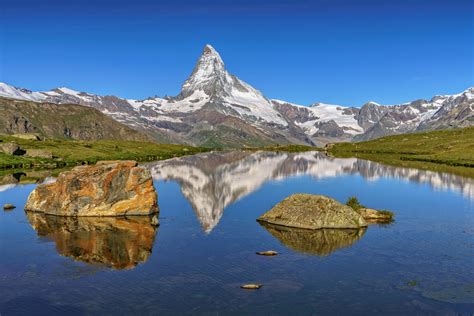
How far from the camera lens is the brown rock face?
65062 mm

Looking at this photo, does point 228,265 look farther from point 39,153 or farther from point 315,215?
point 39,153

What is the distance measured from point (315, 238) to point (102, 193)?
3205cm

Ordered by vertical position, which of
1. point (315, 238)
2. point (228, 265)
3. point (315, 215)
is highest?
point (315, 215)

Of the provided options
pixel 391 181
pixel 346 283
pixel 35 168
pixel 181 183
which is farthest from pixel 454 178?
pixel 35 168

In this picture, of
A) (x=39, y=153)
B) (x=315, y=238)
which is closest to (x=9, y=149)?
(x=39, y=153)

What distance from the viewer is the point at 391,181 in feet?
379

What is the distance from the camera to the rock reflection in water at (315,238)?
47.2 metres

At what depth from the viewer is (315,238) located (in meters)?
51.2

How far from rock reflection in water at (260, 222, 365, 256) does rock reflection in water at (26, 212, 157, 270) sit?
1498cm

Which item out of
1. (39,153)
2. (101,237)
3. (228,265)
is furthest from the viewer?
(39,153)

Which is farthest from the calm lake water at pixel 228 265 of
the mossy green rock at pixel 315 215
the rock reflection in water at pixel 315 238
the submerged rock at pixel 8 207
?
the mossy green rock at pixel 315 215

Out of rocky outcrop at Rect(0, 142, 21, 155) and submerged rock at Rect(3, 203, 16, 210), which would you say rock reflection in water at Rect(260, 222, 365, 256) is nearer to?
submerged rock at Rect(3, 203, 16, 210)

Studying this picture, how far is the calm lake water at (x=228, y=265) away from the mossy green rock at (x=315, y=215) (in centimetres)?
207

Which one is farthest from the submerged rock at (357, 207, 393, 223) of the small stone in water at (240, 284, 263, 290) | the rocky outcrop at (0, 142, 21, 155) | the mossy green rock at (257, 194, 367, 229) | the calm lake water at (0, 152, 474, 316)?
the rocky outcrop at (0, 142, 21, 155)
